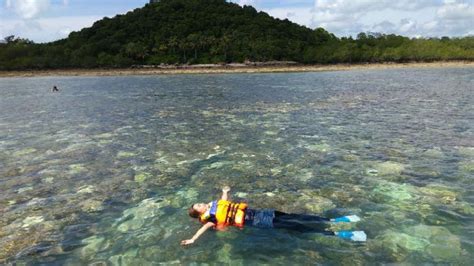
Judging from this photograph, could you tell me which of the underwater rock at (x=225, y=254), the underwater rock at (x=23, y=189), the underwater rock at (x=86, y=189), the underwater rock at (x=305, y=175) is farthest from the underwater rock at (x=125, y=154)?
the underwater rock at (x=225, y=254)

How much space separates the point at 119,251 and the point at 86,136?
18.5 m

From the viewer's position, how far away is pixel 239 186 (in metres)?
16.5

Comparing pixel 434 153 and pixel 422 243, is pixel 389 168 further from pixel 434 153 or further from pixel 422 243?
pixel 422 243

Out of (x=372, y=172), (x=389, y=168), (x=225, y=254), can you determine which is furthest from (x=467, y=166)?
(x=225, y=254)

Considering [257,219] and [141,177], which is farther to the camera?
[141,177]

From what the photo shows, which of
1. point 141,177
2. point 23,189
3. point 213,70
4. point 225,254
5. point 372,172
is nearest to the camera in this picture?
point 225,254

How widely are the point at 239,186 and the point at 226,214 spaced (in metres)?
4.42

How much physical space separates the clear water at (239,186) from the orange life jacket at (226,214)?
0.41m

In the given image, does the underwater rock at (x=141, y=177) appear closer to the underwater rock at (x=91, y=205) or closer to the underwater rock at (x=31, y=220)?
the underwater rock at (x=91, y=205)

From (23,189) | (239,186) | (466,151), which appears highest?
(466,151)

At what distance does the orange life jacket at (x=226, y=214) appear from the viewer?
39.8ft

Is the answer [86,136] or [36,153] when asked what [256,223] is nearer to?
[36,153]

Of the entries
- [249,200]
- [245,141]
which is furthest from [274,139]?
[249,200]

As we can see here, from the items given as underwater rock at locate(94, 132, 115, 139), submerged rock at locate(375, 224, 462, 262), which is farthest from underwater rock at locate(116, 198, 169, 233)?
underwater rock at locate(94, 132, 115, 139)
